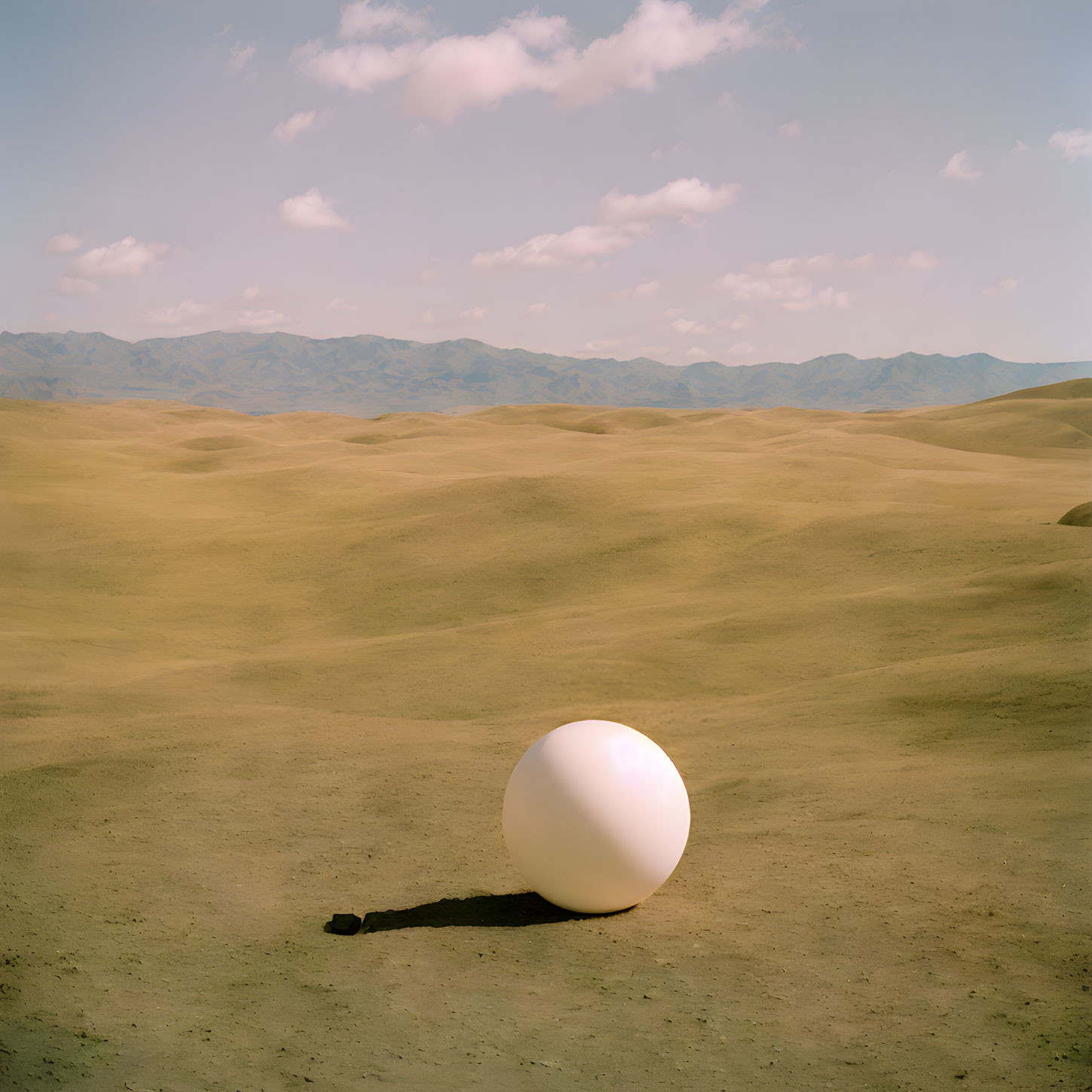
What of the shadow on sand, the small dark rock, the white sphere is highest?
the white sphere

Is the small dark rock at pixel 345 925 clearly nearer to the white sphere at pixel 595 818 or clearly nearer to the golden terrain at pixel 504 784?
the golden terrain at pixel 504 784

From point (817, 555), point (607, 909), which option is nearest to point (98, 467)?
point (817, 555)

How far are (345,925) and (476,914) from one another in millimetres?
1148

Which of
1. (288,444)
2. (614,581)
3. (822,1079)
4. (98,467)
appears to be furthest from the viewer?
(288,444)

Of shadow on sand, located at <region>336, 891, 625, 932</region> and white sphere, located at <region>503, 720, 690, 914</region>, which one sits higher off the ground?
white sphere, located at <region>503, 720, 690, 914</region>

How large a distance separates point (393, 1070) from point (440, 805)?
564 cm

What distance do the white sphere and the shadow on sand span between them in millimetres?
249

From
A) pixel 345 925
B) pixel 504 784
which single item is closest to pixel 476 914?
pixel 345 925

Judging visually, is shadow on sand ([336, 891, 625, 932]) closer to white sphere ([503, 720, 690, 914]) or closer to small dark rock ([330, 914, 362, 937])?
small dark rock ([330, 914, 362, 937])

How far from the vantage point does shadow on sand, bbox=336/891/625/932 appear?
27.6 feet

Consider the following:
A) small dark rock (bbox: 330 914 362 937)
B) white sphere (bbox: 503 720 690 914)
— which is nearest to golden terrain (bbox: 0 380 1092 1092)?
small dark rock (bbox: 330 914 362 937)

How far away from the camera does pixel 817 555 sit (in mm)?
26000

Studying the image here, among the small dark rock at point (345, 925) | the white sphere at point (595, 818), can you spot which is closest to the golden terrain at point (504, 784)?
the small dark rock at point (345, 925)

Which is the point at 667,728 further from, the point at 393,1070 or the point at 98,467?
the point at 98,467
